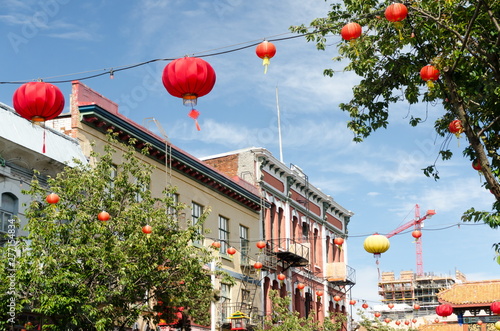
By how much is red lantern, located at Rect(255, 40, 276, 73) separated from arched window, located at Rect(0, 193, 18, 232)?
1161 cm

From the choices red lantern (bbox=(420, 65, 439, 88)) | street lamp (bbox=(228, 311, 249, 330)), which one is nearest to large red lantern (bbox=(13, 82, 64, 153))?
red lantern (bbox=(420, 65, 439, 88))

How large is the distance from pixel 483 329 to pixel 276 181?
50.5 ft

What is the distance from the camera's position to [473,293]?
4644 centimetres

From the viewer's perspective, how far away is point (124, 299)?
21.2 metres

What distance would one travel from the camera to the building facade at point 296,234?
38062 mm

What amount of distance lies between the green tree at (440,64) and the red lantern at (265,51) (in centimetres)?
192

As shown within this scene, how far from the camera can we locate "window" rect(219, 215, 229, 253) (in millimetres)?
34188

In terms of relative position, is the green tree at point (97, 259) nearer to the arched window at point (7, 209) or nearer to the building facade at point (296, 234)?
the arched window at point (7, 209)

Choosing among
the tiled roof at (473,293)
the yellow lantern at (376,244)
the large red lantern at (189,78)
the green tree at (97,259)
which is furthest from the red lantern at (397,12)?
the tiled roof at (473,293)

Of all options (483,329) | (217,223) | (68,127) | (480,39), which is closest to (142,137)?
(68,127)

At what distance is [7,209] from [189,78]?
12080mm

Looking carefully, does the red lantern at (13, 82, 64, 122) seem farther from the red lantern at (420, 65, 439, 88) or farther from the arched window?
the arched window

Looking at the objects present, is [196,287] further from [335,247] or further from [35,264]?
[335,247]

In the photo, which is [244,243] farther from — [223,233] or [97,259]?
[97,259]
